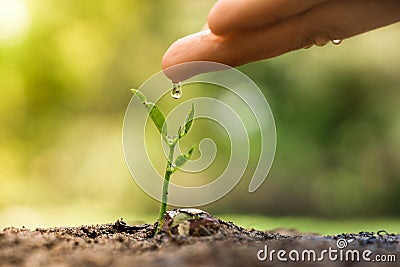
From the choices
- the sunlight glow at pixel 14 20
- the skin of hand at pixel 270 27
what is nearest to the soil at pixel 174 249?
the skin of hand at pixel 270 27

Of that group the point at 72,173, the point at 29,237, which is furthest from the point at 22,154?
the point at 29,237

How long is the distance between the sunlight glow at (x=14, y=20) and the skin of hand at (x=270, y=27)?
5512 mm

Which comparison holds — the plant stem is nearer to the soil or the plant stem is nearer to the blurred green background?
the soil

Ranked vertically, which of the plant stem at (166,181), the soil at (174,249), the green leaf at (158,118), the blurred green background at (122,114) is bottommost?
the soil at (174,249)

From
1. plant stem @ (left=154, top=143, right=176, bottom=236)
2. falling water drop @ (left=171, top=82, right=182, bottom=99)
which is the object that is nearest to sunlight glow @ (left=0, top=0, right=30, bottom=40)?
falling water drop @ (left=171, top=82, right=182, bottom=99)

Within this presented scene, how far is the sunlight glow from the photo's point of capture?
615 centimetres

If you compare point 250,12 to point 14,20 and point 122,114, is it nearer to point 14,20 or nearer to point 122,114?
point 122,114

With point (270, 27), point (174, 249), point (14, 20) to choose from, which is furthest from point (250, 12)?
point (14, 20)

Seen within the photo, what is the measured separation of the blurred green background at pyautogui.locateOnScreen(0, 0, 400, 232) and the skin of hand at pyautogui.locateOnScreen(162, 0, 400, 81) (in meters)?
3.82

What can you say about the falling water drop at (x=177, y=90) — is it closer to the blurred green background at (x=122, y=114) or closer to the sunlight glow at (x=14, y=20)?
the blurred green background at (x=122, y=114)

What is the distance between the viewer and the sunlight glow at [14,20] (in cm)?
615

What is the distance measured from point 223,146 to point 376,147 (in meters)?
1.34

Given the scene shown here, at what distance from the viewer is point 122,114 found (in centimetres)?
612

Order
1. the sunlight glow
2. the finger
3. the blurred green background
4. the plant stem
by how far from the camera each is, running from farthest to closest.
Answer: the sunlight glow → the blurred green background → the plant stem → the finger
